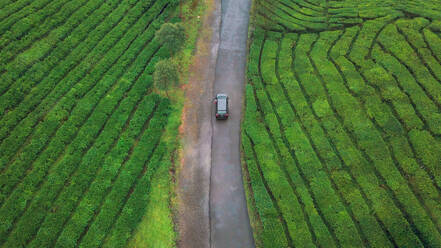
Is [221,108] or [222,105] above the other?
[222,105]

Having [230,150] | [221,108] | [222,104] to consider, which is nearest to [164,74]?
[222,104]

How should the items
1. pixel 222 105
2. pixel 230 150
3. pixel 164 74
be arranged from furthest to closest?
pixel 222 105, pixel 164 74, pixel 230 150

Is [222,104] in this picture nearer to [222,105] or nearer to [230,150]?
[222,105]

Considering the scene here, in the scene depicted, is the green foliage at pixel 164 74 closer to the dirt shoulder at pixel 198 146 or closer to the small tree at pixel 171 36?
the dirt shoulder at pixel 198 146

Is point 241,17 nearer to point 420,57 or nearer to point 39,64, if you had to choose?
point 420,57

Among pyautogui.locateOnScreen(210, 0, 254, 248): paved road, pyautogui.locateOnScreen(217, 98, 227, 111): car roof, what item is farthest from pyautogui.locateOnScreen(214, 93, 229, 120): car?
pyautogui.locateOnScreen(210, 0, 254, 248): paved road

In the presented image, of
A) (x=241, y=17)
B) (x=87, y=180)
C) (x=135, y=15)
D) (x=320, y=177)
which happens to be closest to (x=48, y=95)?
(x=87, y=180)

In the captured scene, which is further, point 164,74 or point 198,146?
point 164,74
